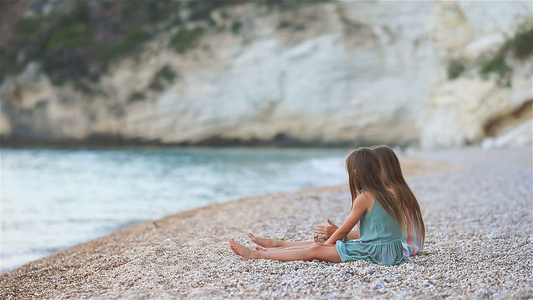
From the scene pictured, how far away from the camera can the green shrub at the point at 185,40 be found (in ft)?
109

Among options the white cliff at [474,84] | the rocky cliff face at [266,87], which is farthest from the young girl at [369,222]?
the rocky cliff face at [266,87]

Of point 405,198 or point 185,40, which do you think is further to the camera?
point 185,40

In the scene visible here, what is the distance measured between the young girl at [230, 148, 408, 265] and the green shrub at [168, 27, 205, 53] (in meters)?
31.2

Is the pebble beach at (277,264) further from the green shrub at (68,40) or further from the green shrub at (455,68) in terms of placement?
the green shrub at (68,40)

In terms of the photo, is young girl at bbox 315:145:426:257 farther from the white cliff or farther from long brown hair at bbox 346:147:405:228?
the white cliff

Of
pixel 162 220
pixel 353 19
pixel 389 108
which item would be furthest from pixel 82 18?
pixel 162 220

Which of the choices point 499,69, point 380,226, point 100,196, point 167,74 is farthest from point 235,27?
point 380,226

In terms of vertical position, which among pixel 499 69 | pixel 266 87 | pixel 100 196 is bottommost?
pixel 100 196

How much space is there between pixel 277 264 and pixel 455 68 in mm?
23507

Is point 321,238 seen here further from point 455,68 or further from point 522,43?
point 455,68

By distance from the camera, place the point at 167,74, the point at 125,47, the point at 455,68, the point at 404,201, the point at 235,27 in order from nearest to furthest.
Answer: the point at 404,201, the point at 455,68, the point at 235,27, the point at 167,74, the point at 125,47

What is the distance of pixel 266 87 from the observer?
32406 millimetres

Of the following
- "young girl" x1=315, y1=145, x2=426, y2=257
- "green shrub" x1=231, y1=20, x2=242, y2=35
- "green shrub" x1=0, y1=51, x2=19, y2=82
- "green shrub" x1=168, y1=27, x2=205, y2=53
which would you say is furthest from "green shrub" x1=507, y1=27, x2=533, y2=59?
"green shrub" x1=0, y1=51, x2=19, y2=82

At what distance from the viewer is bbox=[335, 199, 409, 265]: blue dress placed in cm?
341
